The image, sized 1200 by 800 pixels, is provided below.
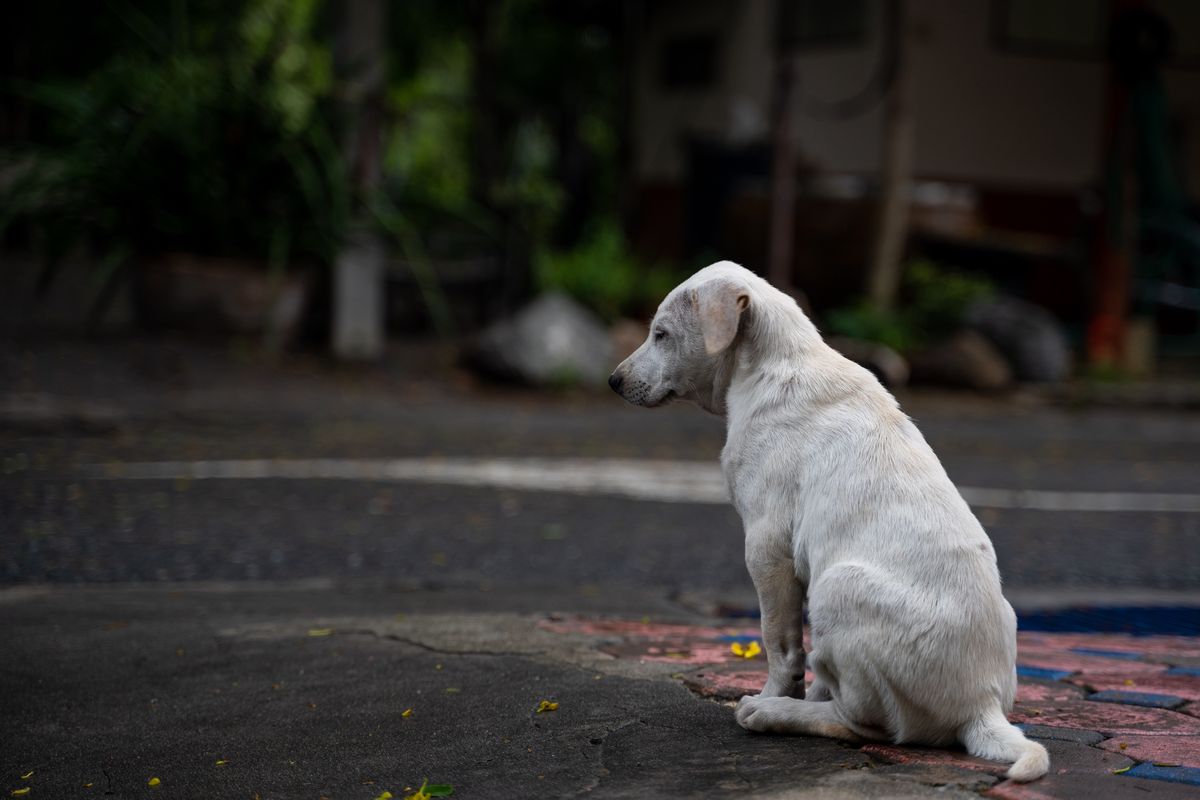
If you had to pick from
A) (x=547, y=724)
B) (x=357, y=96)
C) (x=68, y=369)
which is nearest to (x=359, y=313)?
(x=357, y=96)

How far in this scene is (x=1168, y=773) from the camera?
2.87 meters

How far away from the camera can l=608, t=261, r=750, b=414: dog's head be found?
325cm

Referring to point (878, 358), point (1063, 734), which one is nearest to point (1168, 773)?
point (1063, 734)

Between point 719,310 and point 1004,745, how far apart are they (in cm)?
118

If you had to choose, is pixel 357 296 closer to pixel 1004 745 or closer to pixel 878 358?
pixel 878 358

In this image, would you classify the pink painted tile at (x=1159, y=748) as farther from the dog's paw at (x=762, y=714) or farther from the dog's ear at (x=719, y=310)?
the dog's ear at (x=719, y=310)

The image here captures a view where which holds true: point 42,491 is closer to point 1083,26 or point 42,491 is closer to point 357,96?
point 357,96

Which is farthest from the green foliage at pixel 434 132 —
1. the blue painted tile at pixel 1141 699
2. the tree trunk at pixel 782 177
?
the blue painted tile at pixel 1141 699

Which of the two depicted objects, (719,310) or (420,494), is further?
(420,494)

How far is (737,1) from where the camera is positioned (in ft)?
62.6

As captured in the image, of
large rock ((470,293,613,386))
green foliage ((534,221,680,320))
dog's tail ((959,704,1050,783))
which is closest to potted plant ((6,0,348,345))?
large rock ((470,293,613,386))

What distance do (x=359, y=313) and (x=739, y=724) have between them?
917cm

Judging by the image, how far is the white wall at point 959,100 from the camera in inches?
695

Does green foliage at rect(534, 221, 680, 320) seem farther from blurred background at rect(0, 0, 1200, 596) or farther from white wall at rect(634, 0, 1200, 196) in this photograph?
white wall at rect(634, 0, 1200, 196)
